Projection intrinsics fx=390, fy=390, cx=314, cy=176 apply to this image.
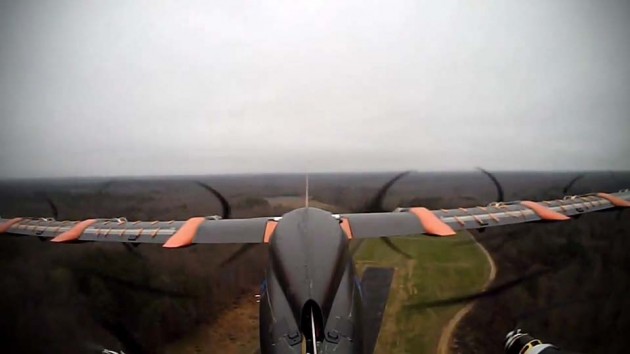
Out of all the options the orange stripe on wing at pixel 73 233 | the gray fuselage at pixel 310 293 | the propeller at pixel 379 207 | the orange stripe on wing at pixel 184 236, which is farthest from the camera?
the propeller at pixel 379 207

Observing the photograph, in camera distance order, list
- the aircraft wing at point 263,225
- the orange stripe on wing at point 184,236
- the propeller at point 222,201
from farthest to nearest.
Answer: the propeller at point 222,201, the aircraft wing at point 263,225, the orange stripe on wing at point 184,236

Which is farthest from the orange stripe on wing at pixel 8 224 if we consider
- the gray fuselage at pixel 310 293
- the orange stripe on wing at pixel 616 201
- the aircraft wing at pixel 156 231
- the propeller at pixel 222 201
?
the orange stripe on wing at pixel 616 201

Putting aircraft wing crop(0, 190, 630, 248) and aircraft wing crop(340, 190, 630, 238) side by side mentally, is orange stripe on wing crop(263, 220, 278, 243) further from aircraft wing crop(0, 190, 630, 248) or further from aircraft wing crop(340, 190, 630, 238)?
aircraft wing crop(340, 190, 630, 238)

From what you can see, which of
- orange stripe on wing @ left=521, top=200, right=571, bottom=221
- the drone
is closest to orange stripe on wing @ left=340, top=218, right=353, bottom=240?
the drone

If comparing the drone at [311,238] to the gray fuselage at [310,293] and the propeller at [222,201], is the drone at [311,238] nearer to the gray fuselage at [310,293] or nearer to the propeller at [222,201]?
the gray fuselage at [310,293]

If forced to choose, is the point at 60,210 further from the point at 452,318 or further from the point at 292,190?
the point at 452,318

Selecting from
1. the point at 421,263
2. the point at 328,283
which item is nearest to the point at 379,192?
the point at 421,263
